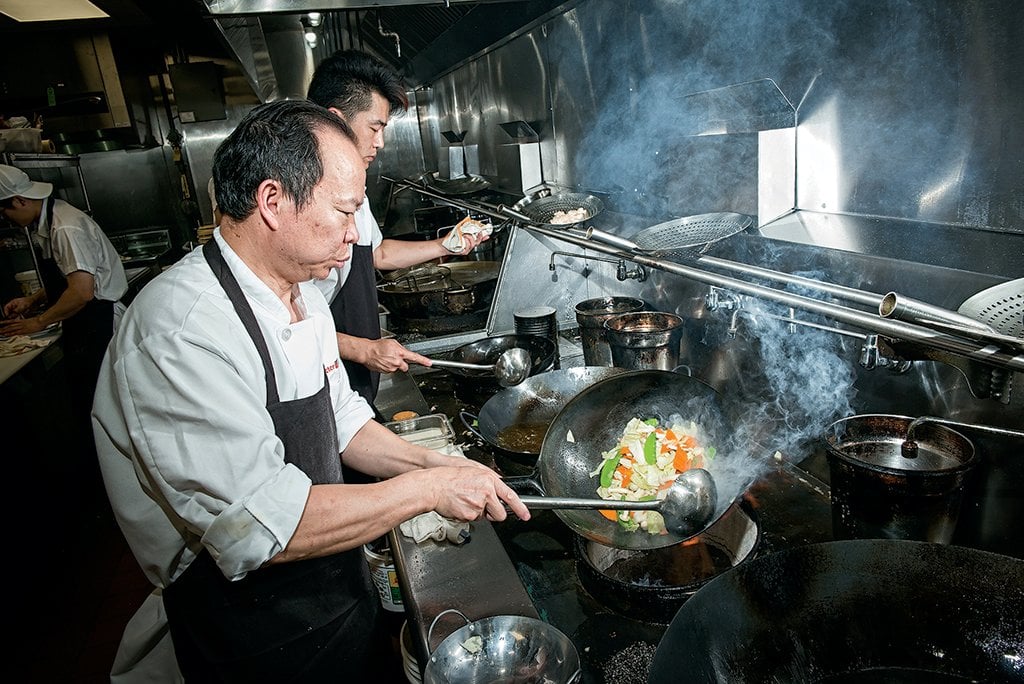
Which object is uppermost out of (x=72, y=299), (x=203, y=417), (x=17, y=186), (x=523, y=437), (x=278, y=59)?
(x=278, y=59)

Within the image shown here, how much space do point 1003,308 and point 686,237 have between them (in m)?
1.19

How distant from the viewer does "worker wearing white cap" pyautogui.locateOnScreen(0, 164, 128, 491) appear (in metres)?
5.26

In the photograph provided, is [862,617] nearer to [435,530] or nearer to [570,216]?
[435,530]

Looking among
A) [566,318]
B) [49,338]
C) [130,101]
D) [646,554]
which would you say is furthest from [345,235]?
[130,101]

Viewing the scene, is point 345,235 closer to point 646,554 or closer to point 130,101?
point 646,554

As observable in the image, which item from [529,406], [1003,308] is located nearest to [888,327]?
[1003,308]

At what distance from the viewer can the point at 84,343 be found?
5.69 m

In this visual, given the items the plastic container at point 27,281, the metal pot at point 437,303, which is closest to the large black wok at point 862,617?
the metal pot at point 437,303

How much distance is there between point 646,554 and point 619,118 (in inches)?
119

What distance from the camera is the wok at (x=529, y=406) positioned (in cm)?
259

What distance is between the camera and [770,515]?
2123 millimetres

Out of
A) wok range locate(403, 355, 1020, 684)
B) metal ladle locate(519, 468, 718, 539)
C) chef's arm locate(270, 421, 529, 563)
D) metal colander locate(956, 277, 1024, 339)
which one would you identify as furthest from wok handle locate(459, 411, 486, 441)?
metal colander locate(956, 277, 1024, 339)

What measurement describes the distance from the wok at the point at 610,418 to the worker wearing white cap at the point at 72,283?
5.13 metres

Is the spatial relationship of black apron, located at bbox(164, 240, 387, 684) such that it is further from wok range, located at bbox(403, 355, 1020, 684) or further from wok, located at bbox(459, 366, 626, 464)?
wok, located at bbox(459, 366, 626, 464)
